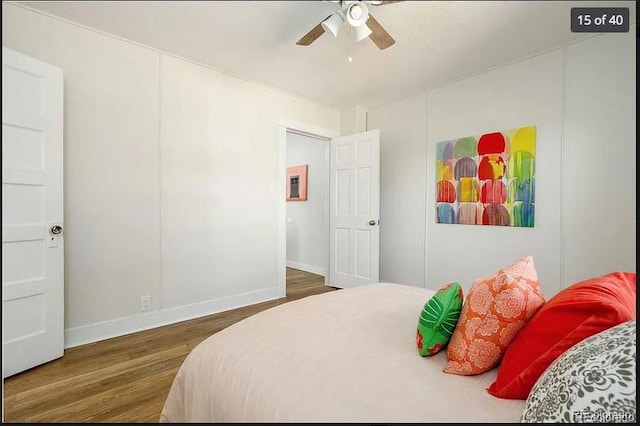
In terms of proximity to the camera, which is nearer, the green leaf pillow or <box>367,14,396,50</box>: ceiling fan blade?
the green leaf pillow

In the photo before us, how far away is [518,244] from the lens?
9.26 ft

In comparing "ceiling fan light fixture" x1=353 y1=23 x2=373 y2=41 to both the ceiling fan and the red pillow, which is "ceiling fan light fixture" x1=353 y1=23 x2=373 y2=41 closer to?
the ceiling fan

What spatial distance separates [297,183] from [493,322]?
15.1ft

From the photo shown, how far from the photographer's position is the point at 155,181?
267cm

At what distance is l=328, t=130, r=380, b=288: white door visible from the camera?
11.8 feet

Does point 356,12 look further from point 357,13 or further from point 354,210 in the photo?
point 354,210

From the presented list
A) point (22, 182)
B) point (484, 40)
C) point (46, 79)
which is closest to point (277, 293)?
point (22, 182)

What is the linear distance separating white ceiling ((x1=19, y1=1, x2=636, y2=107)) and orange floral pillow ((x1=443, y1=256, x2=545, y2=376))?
1970mm

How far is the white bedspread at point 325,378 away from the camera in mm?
752

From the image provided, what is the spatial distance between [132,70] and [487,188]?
336cm

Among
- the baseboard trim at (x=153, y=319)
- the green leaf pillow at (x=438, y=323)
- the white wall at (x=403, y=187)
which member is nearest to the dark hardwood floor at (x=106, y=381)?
the baseboard trim at (x=153, y=319)

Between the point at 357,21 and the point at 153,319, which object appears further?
the point at 153,319

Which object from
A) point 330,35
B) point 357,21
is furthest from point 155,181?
point 357,21

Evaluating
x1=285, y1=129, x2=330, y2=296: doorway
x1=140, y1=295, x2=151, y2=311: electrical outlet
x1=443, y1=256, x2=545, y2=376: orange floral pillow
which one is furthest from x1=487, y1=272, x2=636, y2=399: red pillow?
x1=285, y1=129, x2=330, y2=296: doorway
